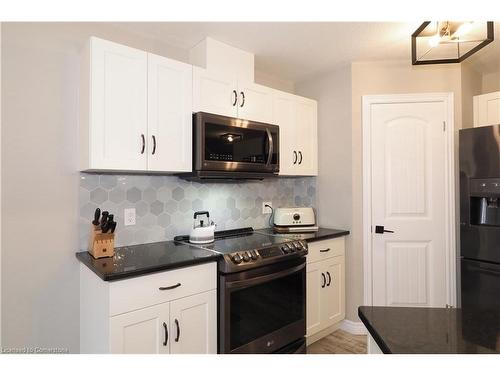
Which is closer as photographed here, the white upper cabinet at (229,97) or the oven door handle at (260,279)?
the oven door handle at (260,279)

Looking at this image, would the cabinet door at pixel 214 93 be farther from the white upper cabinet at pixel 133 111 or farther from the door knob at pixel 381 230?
the door knob at pixel 381 230

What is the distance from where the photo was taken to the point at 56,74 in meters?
1.82

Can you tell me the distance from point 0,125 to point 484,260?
325cm

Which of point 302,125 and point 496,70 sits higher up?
point 496,70

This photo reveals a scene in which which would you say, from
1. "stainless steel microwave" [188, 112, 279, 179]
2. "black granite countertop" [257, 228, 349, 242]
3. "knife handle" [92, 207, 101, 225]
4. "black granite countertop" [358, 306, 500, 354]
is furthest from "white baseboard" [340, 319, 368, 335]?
"knife handle" [92, 207, 101, 225]

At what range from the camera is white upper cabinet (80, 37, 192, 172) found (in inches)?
65.7

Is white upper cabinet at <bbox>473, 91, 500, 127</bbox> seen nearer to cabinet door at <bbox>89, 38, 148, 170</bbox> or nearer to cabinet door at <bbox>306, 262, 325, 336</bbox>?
cabinet door at <bbox>306, 262, 325, 336</bbox>

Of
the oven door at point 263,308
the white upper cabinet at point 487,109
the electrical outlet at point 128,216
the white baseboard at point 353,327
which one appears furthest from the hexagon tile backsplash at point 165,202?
the white upper cabinet at point 487,109

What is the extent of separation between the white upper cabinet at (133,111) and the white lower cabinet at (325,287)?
1298 mm

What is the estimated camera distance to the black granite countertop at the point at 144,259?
1490mm

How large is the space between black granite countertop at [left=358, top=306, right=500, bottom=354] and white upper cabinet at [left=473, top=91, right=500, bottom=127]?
2167mm
